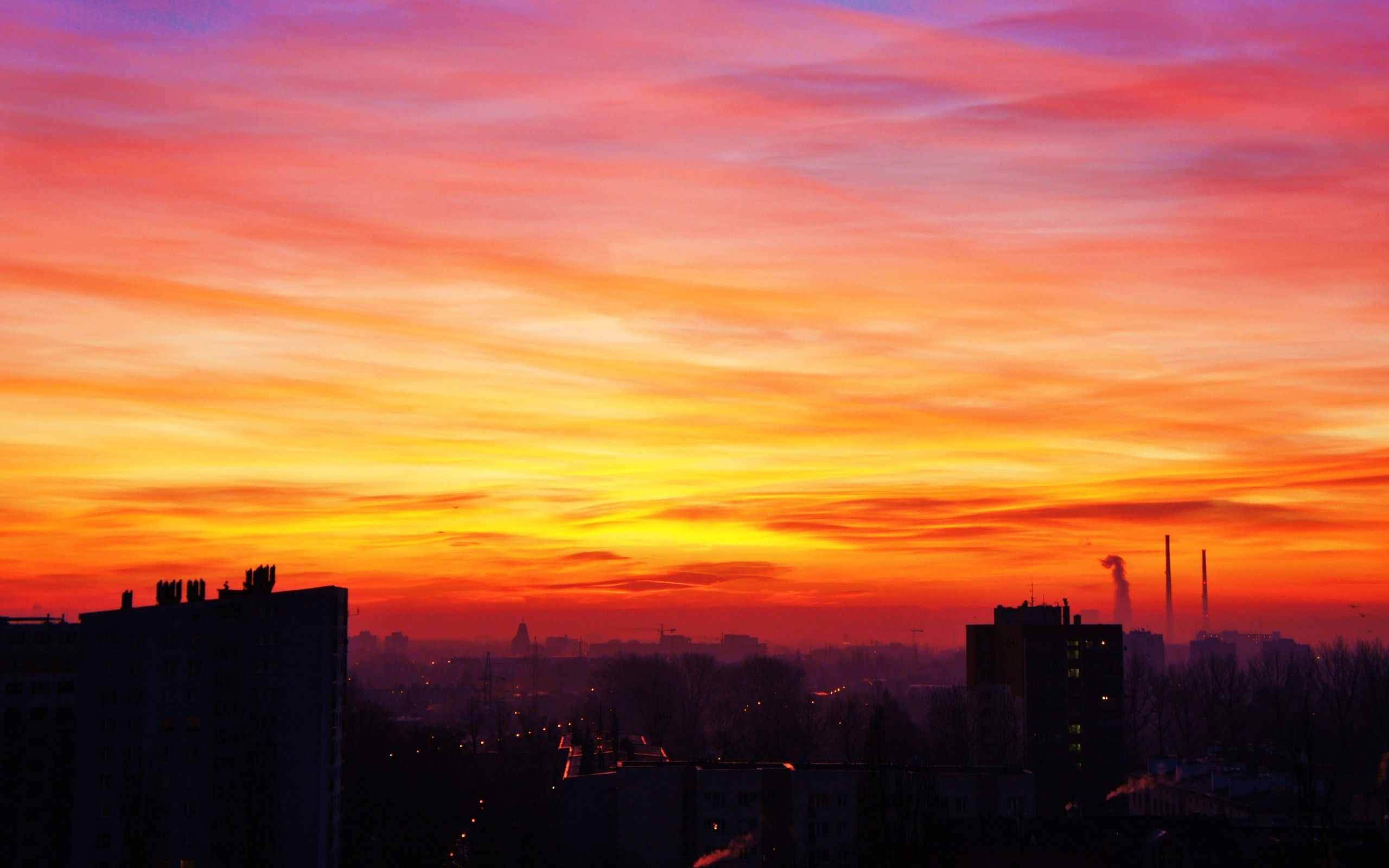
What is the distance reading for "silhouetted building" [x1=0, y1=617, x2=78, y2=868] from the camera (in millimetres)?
69688

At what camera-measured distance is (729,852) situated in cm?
7181

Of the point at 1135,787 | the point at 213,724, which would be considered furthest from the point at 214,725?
the point at 1135,787

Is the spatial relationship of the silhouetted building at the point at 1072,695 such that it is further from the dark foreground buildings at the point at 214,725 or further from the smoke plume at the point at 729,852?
the dark foreground buildings at the point at 214,725

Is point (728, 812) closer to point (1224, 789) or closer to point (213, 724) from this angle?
point (213, 724)

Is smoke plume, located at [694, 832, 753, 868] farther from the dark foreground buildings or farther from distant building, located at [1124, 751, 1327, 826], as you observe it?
distant building, located at [1124, 751, 1327, 826]

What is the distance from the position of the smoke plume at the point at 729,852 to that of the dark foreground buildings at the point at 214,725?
60.2 feet

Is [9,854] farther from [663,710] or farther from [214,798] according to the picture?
[663,710]

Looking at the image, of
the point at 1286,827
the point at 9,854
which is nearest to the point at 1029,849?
the point at 1286,827

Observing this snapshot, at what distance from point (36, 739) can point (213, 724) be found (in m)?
16.9

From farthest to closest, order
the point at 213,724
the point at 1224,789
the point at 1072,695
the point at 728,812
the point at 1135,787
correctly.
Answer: the point at 1072,695
the point at 1135,787
the point at 1224,789
the point at 728,812
the point at 213,724

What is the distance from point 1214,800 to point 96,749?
204ft

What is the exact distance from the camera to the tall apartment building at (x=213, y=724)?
59.5 m

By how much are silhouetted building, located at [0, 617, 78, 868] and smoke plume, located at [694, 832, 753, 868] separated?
30.2m

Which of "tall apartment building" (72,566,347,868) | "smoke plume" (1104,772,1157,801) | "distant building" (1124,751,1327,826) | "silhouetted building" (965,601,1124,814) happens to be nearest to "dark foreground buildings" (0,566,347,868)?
"tall apartment building" (72,566,347,868)
